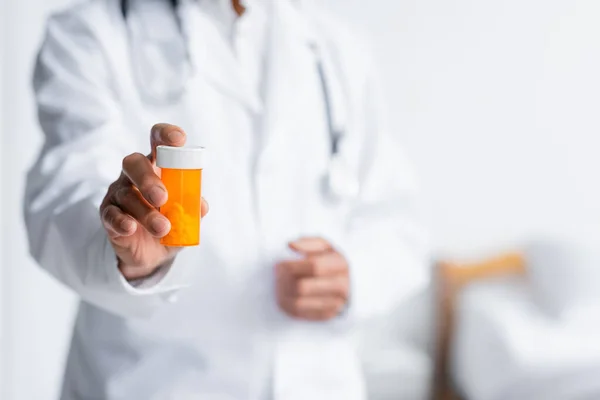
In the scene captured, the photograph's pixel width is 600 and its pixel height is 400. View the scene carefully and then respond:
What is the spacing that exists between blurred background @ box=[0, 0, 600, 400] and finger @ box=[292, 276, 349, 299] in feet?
3.26

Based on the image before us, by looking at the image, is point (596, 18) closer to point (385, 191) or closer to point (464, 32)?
point (464, 32)

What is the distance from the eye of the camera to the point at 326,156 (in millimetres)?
693

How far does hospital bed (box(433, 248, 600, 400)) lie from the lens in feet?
4.72

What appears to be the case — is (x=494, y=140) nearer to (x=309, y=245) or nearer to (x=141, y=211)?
(x=309, y=245)

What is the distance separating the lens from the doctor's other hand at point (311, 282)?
24.0 inches

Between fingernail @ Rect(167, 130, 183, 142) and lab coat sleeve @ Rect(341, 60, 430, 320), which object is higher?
fingernail @ Rect(167, 130, 183, 142)

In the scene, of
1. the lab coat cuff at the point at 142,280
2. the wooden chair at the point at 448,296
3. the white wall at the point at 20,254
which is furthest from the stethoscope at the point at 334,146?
the wooden chair at the point at 448,296

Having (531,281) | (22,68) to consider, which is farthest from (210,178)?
(531,281)

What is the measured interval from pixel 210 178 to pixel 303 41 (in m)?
0.19

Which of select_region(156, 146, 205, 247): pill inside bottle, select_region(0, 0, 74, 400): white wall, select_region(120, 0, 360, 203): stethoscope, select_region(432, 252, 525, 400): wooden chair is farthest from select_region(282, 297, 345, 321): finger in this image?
select_region(432, 252, 525, 400): wooden chair

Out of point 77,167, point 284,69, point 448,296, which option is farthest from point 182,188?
point 448,296

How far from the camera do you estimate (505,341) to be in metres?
1.52

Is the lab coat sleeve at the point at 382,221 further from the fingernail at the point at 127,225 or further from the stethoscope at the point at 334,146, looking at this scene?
the fingernail at the point at 127,225

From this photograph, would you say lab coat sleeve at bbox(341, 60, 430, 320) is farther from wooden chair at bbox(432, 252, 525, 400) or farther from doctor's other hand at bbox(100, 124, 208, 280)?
wooden chair at bbox(432, 252, 525, 400)
